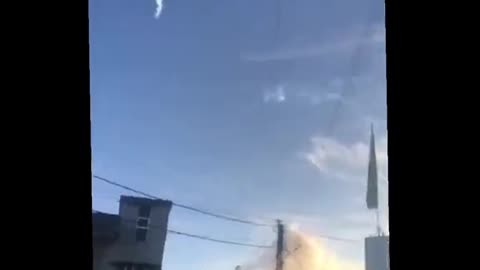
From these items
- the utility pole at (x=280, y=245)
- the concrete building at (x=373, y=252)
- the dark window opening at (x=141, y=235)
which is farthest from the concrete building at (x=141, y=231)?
the concrete building at (x=373, y=252)

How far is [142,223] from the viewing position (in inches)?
143

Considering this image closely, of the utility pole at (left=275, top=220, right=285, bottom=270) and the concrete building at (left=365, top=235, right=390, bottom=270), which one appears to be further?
the utility pole at (left=275, top=220, right=285, bottom=270)

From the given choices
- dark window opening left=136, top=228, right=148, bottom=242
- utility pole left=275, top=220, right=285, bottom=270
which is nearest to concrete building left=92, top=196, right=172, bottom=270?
dark window opening left=136, top=228, right=148, bottom=242

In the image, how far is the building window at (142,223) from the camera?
3.42 metres

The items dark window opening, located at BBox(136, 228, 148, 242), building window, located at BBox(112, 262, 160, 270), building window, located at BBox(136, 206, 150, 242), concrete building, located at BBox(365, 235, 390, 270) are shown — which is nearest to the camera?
concrete building, located at BBox(365, 235, 390, 270)

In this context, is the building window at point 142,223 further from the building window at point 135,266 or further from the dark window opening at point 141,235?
the building window at point 135,266

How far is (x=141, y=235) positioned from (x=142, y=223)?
→ 120mm

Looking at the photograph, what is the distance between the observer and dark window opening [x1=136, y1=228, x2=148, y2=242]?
352 cm

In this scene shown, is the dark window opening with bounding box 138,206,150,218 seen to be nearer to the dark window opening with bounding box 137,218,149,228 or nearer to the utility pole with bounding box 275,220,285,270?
the dark window opening with bounding box 137,218,149,228

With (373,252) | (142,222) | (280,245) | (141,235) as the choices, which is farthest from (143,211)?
(373,252)

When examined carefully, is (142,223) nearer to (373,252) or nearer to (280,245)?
(280,245)
